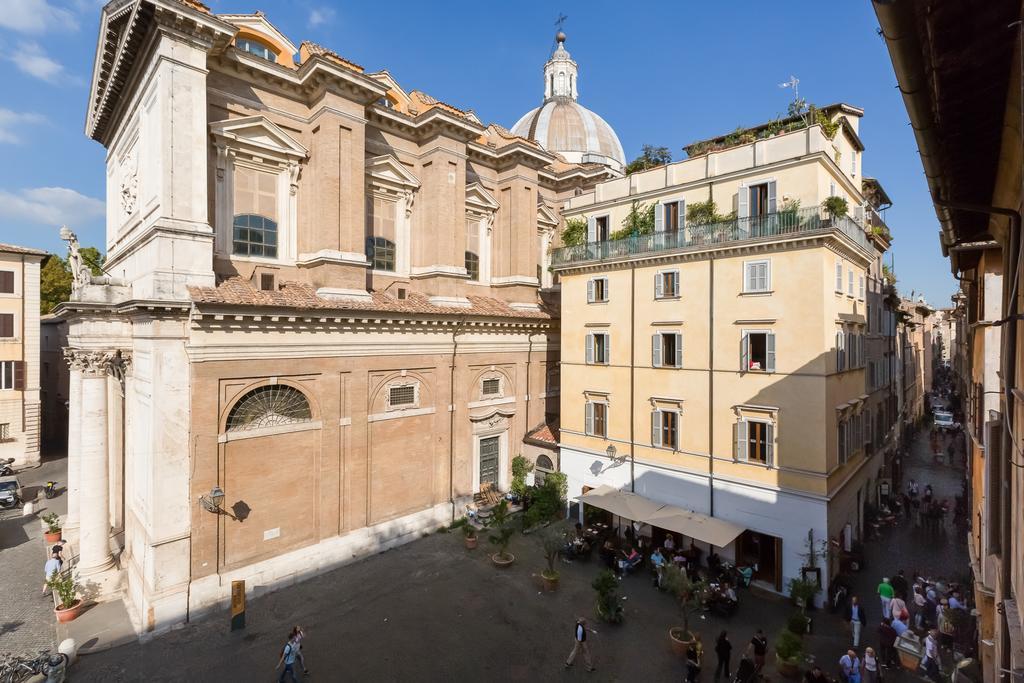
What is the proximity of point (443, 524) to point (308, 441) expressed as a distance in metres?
6.73

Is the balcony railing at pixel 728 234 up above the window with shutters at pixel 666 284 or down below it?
above

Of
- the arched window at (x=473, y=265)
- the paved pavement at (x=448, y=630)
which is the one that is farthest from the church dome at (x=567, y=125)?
the paved pavement at (x=448, y=630)

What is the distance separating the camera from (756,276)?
15.1 meters

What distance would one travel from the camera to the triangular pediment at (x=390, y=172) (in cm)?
1881

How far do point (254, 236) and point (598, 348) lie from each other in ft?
42.8

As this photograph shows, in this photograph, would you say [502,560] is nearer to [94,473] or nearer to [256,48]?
[94,473]

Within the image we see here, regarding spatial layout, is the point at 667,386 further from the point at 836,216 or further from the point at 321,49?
the point at 321,49

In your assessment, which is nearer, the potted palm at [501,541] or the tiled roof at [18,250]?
the potted palm at [501,541]

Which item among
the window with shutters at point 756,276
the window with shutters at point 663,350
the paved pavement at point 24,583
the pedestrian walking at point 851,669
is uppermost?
the window with shutters at point 756,276

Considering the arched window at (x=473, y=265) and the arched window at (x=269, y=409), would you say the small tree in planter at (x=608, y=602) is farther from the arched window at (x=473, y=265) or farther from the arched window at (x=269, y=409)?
the arched window at (x=473, y=265)

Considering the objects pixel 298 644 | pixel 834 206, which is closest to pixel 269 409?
pixel 298 644

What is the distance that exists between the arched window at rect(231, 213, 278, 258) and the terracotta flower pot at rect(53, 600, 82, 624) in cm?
1099

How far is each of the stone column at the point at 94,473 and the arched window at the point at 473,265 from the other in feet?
45.3

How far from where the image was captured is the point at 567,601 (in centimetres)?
1427
